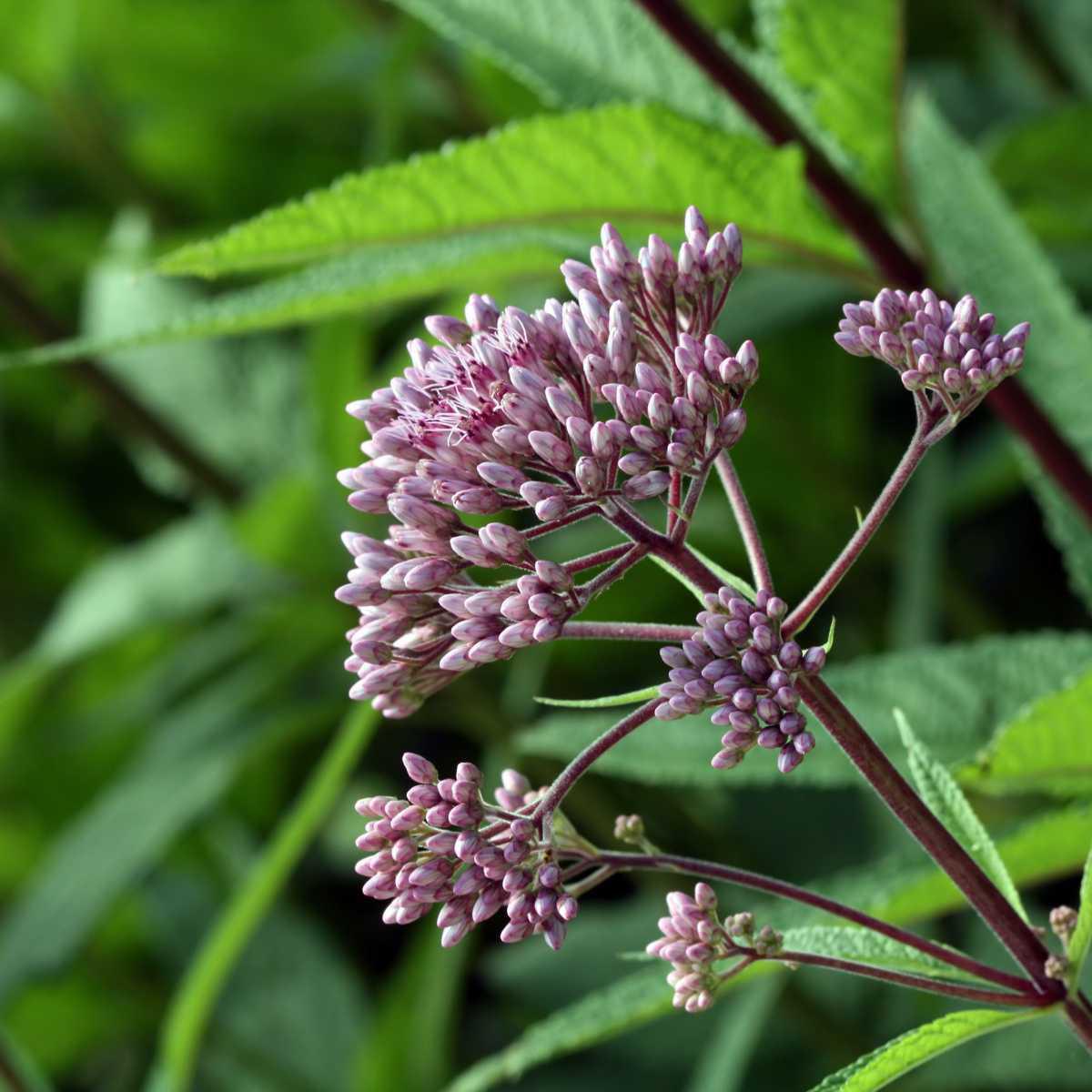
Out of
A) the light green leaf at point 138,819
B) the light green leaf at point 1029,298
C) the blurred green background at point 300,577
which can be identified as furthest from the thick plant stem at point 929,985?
the light green leaf at point 138,819

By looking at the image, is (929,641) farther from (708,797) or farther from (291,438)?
(291,438)

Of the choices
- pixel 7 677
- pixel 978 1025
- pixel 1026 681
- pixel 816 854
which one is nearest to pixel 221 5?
pixel 7 677

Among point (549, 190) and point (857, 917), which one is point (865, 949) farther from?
point (549, 190)

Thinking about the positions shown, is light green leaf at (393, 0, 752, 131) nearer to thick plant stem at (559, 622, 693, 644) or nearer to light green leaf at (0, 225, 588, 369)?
light green leaf at (0, 225, 588, 369)

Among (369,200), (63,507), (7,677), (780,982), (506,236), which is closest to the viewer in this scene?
(369,200)

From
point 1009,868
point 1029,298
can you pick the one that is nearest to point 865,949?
point 1009,868

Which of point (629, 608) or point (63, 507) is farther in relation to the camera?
point (63, 507)
